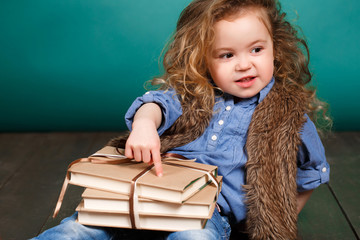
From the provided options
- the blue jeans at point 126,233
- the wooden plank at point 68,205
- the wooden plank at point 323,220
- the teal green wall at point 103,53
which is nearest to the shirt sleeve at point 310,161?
the wooden plank at point 323,220

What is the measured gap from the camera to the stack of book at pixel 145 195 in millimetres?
977

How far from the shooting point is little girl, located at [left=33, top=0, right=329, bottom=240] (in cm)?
116

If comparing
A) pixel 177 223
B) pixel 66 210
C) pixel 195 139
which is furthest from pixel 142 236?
pixel 66 210

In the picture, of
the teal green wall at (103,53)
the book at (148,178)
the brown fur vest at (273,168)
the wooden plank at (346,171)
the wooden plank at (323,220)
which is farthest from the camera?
the teal green wall at (103,53)

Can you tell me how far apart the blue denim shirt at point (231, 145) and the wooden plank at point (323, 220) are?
128 mm

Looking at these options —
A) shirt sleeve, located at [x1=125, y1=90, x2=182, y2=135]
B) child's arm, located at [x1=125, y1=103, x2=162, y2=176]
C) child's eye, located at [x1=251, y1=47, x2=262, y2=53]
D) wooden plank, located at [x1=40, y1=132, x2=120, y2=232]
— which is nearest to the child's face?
child's eye, located at [x1=251, y1=47, x2=262, y2=53]

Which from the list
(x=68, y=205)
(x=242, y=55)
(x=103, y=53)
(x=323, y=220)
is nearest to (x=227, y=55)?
(x=242, y=55)

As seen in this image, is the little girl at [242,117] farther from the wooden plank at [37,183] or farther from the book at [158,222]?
the wooden plank at [37,183]

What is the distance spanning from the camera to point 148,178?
3.27ft

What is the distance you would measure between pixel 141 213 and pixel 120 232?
0.59 ft

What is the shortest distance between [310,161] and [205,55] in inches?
15.6

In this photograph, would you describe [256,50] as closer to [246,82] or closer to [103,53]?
[246,82]

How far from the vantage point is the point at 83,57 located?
2096 millimetres

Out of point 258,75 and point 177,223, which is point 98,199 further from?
point 258,75
